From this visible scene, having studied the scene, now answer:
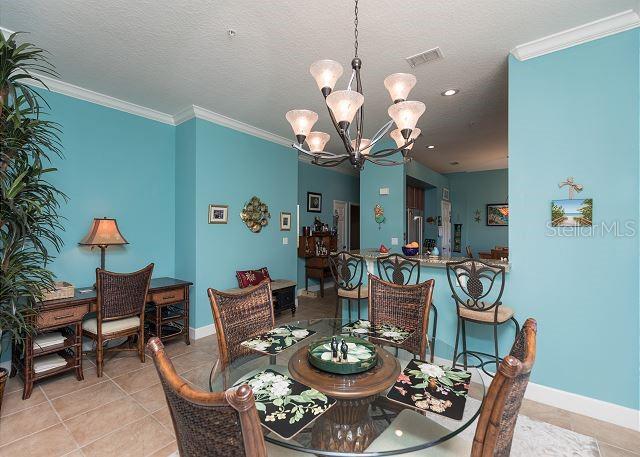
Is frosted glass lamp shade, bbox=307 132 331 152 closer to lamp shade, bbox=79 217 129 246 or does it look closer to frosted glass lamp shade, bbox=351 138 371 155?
frosted glass lamp shade, bbox=351 138 371 155

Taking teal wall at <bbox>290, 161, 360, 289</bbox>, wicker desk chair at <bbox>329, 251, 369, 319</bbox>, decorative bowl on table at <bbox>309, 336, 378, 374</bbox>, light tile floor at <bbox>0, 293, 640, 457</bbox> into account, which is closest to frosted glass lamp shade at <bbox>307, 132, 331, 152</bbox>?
wicker desk chair at <bbox>329, 251, 369, 319</bbox>

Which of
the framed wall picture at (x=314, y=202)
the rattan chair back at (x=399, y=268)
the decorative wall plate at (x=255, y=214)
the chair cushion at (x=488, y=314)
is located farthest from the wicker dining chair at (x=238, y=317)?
the framed wall picture at (x=314, y=202)

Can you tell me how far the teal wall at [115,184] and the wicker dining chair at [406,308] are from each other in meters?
3.07

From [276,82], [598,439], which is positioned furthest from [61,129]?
[598,439]

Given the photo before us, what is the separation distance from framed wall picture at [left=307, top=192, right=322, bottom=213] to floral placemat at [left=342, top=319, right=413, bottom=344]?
4459mm

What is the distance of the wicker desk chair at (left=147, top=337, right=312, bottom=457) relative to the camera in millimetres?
696

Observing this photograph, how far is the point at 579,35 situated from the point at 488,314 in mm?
2213

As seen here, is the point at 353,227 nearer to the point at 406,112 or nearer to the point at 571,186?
the point at 571,186

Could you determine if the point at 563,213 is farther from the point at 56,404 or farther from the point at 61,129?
the point at 61,129

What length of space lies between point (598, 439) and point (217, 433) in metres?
2.57

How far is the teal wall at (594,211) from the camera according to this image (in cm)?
211

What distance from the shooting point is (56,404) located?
2.32m

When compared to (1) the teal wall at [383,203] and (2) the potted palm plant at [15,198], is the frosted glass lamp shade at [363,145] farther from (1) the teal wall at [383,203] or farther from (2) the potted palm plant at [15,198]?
(1) the teal wall at [383,203]

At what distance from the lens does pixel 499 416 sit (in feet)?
2.79
